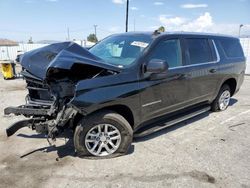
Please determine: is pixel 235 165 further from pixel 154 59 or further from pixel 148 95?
pixel 154 59

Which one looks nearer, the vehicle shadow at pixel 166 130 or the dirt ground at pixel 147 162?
the dirt ground at pixel 147 162

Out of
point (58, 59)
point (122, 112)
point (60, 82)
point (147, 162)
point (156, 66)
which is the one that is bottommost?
point (147, 162)

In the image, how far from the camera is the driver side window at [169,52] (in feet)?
13.1

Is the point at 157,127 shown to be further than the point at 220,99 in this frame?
No

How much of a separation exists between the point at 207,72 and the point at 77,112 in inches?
118

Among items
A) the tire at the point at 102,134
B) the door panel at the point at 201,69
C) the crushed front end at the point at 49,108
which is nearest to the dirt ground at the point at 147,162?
the tire at the point at 102,134

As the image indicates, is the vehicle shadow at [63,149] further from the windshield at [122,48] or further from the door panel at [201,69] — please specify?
the door panel at [201,69]

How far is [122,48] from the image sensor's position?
14.1ft

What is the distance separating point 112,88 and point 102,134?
2.35 ft

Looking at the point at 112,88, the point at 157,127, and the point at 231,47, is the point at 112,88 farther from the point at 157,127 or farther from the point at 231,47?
the point at 231,47

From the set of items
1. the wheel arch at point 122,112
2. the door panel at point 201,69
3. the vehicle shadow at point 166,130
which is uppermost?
the door panel at point 201,69

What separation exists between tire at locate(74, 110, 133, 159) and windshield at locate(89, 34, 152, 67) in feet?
2.82

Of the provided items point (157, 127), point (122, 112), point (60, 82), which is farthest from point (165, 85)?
point (60, 82)

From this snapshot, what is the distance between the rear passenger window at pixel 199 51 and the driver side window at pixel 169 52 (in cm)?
34
